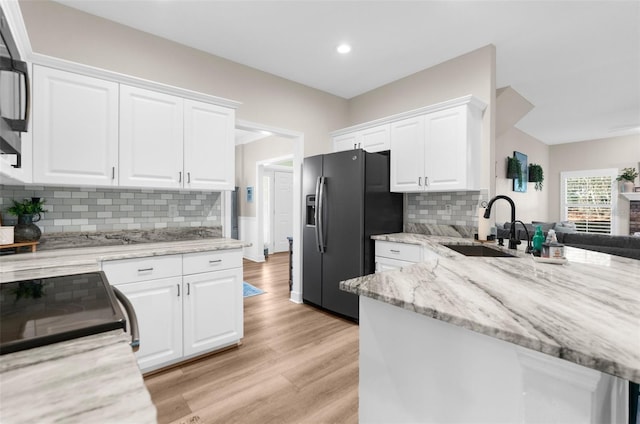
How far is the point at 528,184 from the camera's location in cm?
614

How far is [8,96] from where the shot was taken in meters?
1.19

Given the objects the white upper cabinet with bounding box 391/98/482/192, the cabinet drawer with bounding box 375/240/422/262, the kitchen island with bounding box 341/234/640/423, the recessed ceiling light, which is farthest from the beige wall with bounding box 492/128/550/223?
the kitchen island with bounding box 341/234/640/423

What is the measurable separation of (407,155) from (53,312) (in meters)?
3.05

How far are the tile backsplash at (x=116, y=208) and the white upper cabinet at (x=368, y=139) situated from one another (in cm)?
177

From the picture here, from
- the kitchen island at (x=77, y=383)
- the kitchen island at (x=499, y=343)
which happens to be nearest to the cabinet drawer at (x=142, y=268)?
the kitchen island at (x=77, y=383)

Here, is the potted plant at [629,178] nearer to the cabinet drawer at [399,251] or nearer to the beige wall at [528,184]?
the beige wall at [528,184]

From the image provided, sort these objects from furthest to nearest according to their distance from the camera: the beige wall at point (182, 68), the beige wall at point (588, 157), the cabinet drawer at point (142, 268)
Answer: the beige wall at point (588, 157)
the beige wall at point (182, 68)
the cabinet drawer at point (142, 268)

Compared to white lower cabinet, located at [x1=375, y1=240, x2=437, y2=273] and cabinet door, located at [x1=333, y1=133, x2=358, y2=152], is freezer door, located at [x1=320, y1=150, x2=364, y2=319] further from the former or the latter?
cabinet door, located at [x1=333, y1=133, x2=358, y2=152]

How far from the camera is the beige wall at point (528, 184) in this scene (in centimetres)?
489

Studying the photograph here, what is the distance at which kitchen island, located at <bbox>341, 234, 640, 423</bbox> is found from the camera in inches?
25.8

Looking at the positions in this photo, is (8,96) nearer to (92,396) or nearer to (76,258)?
(76,258)

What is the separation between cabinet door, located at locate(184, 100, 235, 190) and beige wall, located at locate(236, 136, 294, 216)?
2831 mm

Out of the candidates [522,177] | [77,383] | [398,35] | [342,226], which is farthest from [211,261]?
[522,177]

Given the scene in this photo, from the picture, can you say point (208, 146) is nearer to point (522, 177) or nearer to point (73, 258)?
point (73, 258)
